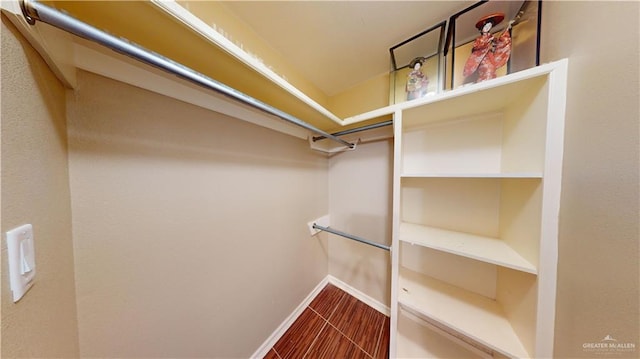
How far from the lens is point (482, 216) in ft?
3.09

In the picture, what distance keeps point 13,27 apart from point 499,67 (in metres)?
1.54

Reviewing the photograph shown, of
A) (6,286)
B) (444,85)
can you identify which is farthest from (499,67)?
(6,286)

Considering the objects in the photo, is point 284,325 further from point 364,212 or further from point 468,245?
point 468,245

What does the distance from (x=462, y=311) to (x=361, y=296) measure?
0.80 metres

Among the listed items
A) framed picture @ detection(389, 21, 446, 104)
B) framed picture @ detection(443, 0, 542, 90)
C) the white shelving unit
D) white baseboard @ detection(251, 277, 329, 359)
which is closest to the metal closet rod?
the white shelving unit

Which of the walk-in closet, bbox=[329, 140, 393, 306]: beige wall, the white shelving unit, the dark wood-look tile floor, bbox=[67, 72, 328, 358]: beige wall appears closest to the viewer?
the walk-in closet

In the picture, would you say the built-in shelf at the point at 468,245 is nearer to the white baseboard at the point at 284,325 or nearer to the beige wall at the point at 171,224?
the beige wall at the point at 171,224

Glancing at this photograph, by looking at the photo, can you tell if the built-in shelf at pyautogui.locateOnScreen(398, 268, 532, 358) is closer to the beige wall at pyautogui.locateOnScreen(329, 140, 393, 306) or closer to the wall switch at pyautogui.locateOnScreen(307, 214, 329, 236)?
the beige wall at pyautogui.locateOnScreen(329, 140, 393, 306)

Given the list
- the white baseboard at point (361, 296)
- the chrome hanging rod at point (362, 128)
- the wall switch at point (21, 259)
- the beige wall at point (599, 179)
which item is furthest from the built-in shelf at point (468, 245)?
the wall switch at point (21, 259)

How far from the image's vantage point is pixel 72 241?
47 centimetres

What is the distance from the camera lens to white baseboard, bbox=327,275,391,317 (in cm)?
136

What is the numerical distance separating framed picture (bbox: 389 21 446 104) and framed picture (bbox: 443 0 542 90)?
0.07 meters

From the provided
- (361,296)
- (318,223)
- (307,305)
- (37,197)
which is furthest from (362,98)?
(307,305)

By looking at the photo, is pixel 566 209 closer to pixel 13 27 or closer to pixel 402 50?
pixel 402 50
